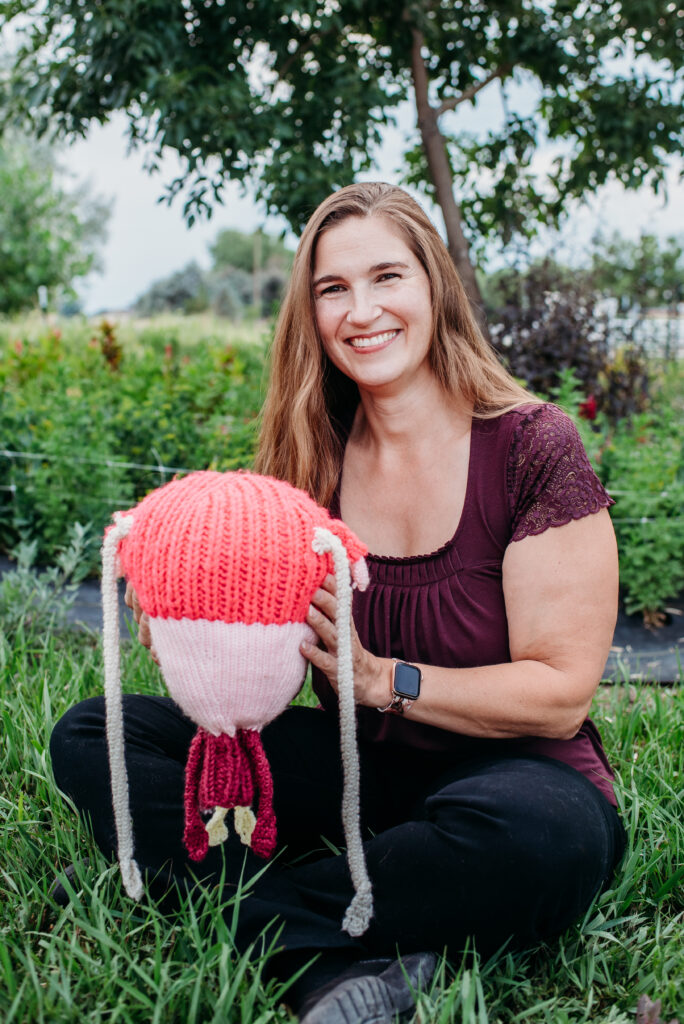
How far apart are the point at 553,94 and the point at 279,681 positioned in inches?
168

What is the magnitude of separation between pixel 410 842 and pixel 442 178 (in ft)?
13.0

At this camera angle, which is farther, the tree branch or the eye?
the tree branch

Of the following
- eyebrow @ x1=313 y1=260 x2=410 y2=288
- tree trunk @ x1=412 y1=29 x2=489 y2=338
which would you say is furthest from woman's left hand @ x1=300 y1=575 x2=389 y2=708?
tree trunk @ x1=412 y1=29 x2=489 y2=338

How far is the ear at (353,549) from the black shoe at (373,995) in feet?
2.13

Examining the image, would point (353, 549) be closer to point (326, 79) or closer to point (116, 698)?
point (116, 698)

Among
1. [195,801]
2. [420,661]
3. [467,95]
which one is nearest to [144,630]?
[195,801]

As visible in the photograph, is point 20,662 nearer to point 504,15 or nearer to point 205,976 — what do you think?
point 205,976

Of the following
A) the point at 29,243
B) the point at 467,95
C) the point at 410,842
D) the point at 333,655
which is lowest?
the point at 410,842

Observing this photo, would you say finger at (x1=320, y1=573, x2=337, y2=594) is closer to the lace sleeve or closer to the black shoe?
the lace sleeve

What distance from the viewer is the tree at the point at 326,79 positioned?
134 inches

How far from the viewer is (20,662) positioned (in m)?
2.55

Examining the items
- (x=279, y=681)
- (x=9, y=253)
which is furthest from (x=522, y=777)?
(x=9, y=253)

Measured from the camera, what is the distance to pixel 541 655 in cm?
164

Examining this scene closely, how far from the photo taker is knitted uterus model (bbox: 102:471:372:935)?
1.28 m
